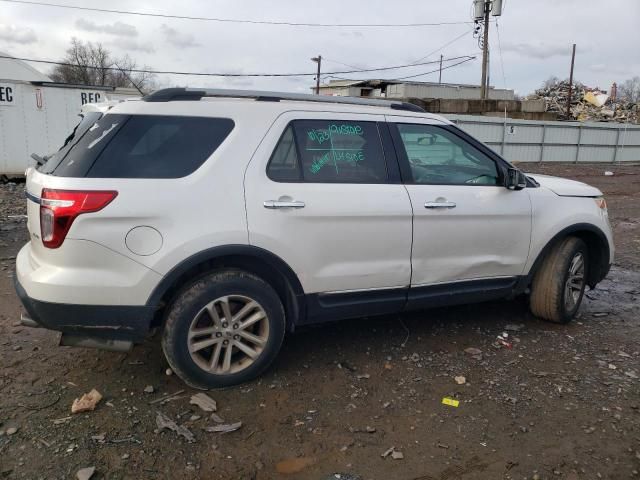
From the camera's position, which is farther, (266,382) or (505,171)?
(505,171)

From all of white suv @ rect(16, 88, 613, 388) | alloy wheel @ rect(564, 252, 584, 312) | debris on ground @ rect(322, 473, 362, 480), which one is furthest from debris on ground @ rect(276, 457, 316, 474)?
alloy wheel @ rect(564, 252, 584, 312)

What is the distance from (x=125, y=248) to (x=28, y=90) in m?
14.7

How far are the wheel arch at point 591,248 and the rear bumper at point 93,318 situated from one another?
125 inches

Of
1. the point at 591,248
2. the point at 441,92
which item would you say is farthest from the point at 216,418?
the point at 441,92

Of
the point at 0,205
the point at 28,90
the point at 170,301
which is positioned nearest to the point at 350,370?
the point at 170,301

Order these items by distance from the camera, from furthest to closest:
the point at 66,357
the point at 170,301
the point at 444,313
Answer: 1. the point at 444,313
2. the point at 66,357
3. the point at 170,301

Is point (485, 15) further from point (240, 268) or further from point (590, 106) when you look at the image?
point (240, 268)

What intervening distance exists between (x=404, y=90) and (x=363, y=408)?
41.2 metres

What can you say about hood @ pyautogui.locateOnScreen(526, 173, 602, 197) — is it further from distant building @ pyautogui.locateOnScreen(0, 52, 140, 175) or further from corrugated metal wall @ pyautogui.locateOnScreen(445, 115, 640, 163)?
corrugated metal wall @ pyautogui.locateOnScreen(445, 115, 640, 163)

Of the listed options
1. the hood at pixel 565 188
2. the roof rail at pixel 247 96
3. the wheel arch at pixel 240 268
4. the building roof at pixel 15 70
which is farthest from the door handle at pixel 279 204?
the building roof at pixel 15 70

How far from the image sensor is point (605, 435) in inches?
122

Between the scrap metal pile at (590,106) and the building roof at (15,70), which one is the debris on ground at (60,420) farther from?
the scrap metal pile at (590,106)

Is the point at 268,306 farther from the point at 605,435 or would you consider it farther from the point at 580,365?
the point at 580,365

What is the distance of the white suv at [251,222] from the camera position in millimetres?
3037
